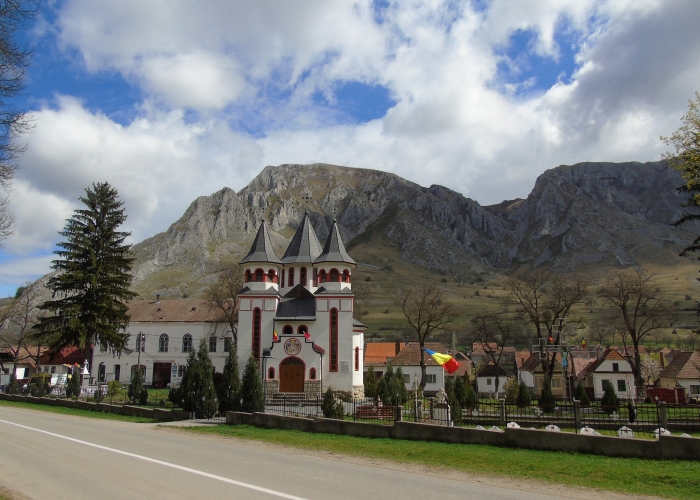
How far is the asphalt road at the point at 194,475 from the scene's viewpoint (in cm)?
1032

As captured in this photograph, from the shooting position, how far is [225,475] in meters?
11.9

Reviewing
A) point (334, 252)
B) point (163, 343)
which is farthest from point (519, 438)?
point (163, 343)

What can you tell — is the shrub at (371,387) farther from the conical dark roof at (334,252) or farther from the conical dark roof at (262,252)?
the conical dark roof at (262,252)

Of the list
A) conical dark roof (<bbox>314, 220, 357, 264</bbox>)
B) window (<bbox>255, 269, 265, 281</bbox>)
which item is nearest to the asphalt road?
conical dark roof (<bbox>314, 220, 357, 264</bbox>)

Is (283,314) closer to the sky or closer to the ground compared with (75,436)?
closer to the sky

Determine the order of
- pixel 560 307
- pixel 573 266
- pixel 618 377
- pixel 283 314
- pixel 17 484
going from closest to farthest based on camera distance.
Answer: pixel 17 484
pixel 283 314
pixel 560 307
pixel 618 377
pixel 573 266

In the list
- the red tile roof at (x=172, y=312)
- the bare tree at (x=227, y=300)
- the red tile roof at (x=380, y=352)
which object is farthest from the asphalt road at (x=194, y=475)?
the red tile roof at (x=380, y=352)

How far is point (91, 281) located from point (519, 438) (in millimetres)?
38702

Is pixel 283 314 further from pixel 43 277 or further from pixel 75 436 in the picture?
pixel 43 277

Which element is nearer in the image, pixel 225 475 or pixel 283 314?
pixel 225 475

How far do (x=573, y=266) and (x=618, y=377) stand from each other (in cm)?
15006

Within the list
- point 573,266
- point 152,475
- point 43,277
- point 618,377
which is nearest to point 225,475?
point 152,475

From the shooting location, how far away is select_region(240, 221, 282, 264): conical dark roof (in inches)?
1861

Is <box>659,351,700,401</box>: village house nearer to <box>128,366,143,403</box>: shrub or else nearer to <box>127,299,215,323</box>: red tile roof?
<box>128,366,143,403</box>: shrub
